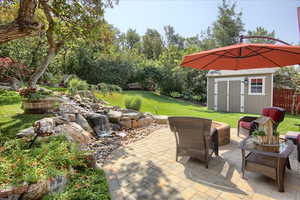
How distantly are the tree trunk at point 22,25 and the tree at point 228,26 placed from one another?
19.9 meters

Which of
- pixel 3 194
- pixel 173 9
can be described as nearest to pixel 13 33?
→ pixel 3 194

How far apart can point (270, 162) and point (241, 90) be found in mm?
7792

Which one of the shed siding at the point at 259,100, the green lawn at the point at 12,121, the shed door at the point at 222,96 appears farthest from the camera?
the shed door at the point at 222,96

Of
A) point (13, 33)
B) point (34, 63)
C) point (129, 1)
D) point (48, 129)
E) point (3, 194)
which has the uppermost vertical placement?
point (129, 1)

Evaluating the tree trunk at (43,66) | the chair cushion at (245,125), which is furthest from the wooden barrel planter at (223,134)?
the tree trunk at (43,66)

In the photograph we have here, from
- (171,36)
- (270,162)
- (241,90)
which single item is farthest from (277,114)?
(171,36)

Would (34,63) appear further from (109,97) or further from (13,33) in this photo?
(13,33)

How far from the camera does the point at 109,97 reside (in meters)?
9.20

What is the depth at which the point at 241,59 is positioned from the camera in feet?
12.9

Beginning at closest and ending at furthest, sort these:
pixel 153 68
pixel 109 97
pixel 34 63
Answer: pixel 109 97, pixel 34 63, pixel 153 68

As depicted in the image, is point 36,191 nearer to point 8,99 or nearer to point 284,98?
point 8,99

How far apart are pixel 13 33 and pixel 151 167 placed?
3.11 m

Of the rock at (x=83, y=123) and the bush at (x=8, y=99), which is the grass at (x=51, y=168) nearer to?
the rock at (x=83, y=123)

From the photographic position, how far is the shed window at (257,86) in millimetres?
8359
